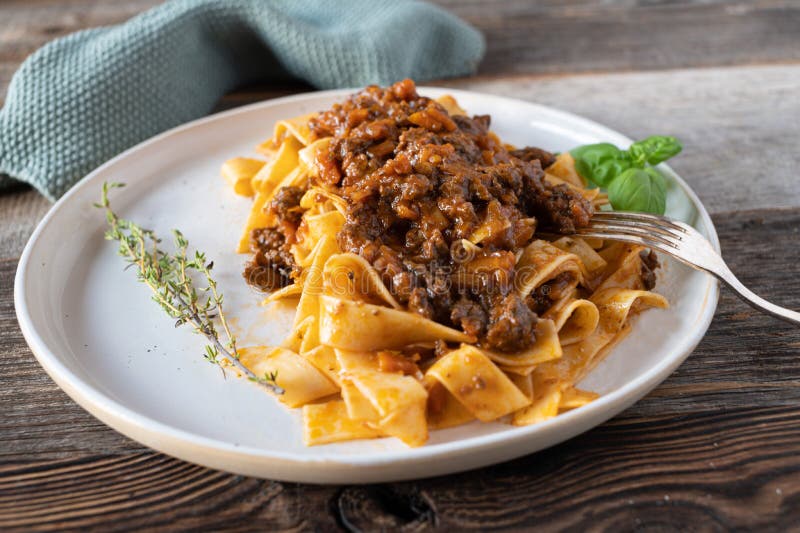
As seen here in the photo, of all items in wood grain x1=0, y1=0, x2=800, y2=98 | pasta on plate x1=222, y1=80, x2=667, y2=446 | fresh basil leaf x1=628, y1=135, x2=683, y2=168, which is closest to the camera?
pasta on plate x1=222, y1=80, x2=667, y2=446

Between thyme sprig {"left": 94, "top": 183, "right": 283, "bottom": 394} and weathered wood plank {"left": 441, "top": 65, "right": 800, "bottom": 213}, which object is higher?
thyme sprig {"left": 94, "top": 183, "right": 283, "bottom": 394}

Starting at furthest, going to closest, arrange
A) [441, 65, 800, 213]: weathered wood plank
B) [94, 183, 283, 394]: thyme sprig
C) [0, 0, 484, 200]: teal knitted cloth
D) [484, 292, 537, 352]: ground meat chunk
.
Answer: [441, 65, 800, 213]: weathered wood plank < [0, 0, 484, 200]: teal knitted cloth < [94, 183, 283, 394]: thyme sprig < [484, 292, 537, 352]: ground meat chunk

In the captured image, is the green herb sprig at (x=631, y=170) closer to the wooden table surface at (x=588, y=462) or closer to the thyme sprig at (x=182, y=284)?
the wooden table surface at (x=588, y=462)

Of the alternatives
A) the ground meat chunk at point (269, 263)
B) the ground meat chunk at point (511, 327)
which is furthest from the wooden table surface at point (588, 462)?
the ground meat chunk at point (269, 263)

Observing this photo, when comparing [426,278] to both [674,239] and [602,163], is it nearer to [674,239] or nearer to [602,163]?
[674,239]

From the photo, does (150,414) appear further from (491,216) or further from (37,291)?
(491,216)

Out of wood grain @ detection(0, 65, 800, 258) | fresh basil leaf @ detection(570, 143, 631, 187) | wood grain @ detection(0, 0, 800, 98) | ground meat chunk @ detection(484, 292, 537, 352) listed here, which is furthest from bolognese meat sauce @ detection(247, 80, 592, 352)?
wood grain @ detection(0, 0, 800, 98)

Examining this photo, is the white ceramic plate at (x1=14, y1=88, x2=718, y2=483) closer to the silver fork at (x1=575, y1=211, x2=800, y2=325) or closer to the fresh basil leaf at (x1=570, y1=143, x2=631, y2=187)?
the silver fork at (x1=575, y1=211, x2=800, y2=325)
